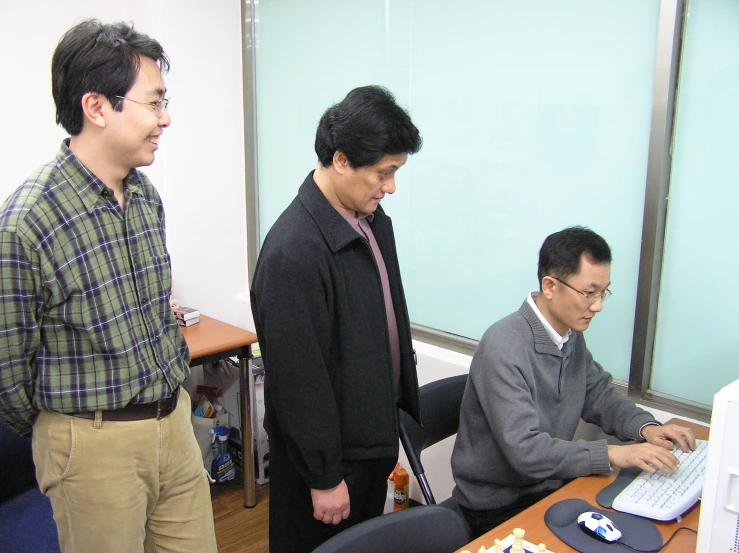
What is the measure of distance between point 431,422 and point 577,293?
0.57m

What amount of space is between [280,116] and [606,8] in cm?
171

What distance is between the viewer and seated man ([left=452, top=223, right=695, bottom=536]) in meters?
1.49

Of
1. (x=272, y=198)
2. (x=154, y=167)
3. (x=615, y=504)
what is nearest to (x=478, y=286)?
(x=615, y=504)

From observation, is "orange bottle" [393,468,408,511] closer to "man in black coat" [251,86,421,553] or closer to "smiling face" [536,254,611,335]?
"man in black coat" [251,86,421,553]

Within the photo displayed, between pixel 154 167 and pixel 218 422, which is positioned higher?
pixel 154 167

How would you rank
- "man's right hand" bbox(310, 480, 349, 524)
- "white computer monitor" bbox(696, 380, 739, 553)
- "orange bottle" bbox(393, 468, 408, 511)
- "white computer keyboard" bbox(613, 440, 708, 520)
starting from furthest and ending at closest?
"orange bottle" bbox(393, 468, 408, 511)
"man's right hand" bbox(310, 480, 349, 524)
"white computer keyboard" bbox(613, 440, 708, 520)
"white computer monitor" bbox(696, 380, 739, 553)

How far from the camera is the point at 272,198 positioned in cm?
331

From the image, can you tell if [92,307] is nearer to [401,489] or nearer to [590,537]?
[590,537]

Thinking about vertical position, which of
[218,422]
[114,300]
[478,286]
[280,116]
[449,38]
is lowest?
[218,422]

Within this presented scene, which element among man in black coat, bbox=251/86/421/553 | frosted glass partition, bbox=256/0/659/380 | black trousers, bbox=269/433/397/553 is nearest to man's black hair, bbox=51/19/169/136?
man in black coat, bbox=251/86/421/553

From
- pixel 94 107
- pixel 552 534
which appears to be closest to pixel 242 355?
pixel 94 107

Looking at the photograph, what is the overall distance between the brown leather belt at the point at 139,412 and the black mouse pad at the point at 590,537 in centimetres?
84

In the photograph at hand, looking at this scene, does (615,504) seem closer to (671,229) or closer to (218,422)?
(671,229)

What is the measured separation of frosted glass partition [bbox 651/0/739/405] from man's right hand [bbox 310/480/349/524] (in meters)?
1.11
